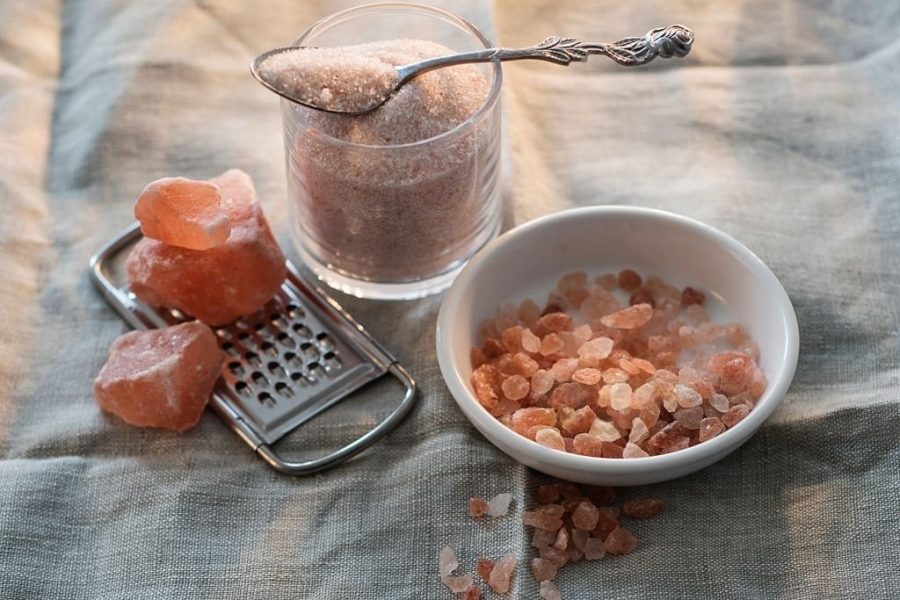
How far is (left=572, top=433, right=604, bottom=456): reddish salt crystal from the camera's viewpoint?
0.90 meters

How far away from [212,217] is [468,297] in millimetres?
243

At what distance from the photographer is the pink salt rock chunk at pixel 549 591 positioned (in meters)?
0.86

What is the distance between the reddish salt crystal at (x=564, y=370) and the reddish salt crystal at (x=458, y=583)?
192 millimetres

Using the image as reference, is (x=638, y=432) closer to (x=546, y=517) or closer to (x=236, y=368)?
(x=546, y=517)

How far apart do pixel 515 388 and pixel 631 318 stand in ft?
0.43

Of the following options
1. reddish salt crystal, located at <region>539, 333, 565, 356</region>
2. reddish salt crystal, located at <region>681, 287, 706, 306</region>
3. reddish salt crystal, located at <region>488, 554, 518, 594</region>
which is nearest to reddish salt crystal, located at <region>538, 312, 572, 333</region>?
reddish salt crystal, located at <region>539, 333, 565, 356</region>

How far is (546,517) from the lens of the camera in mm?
897

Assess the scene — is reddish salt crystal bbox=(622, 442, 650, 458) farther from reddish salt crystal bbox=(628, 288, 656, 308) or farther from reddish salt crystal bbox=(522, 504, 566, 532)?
reddish salt crystal bbox=(628, 288, 656, 308)

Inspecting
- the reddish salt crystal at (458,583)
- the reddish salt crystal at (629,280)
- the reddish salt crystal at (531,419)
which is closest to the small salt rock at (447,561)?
the reddish salt crystal at (458,583)

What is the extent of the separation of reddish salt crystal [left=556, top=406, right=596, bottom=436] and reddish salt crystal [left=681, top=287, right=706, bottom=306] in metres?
0.18

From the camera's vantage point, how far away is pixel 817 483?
0.92m

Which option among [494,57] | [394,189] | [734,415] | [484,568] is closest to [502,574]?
[484,568]

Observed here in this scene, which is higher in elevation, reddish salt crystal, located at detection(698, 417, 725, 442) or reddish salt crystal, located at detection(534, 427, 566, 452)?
reddish salt crystal, located at detection(698, 417, 725, 442)

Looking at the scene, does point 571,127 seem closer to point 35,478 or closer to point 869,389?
point 869,389
